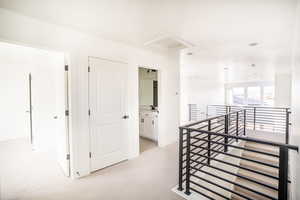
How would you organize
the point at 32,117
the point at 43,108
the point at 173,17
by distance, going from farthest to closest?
the point at 32,117
the point at 43,108
the point at 173,17

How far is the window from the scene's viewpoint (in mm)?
9336

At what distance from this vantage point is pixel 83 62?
2.32m

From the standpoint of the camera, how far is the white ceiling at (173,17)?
163 cm

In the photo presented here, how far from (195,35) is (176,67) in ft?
3.95

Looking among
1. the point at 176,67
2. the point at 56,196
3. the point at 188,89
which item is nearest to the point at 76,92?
the point at 56,196

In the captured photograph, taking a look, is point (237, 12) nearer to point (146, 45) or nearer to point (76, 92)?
point (146, 45)

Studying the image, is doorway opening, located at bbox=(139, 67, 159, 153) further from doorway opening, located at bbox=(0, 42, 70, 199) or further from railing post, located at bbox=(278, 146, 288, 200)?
railing post, located at bbox=(278, 146, 288, 200)

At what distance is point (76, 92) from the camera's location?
226 cm

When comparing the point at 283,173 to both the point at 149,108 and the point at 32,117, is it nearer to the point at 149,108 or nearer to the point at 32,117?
the point at 149,108

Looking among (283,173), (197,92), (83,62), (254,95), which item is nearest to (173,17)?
(83,62)

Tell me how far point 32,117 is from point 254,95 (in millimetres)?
11410

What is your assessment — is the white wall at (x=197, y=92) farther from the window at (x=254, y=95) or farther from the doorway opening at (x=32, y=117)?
the doorway opening at (x=32, y=117)

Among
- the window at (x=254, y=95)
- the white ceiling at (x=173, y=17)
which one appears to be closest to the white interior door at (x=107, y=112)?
the white ceiling at (x=173, y=17)

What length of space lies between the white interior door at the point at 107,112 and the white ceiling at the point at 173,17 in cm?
59
